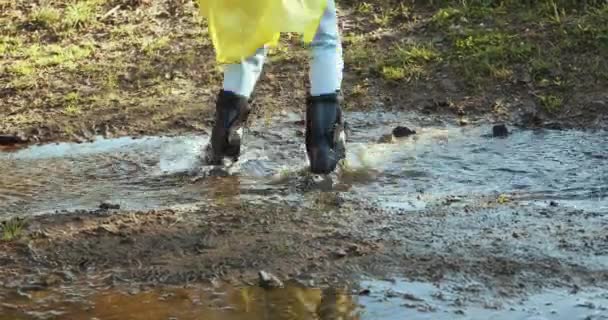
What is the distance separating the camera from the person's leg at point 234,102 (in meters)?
4.54

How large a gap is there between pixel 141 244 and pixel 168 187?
768mm

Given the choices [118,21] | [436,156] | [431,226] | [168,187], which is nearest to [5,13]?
[118,21]

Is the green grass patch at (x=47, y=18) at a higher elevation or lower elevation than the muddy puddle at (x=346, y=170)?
higher

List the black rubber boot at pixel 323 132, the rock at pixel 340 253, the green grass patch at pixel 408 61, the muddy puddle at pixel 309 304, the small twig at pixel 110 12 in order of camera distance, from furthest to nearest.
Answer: the small twig at pixel 110 12 → the green grass patch at pixel 408 61 → the black rubber boot at pixel 323 132 → the rock at pixel 340 253 → the muddy puddle at pixel 309 304

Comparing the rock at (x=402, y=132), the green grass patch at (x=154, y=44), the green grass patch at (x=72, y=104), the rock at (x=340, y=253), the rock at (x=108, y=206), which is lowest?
the rock at (x=340, y=253)

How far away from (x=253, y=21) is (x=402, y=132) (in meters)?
1.38

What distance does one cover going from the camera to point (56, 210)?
4.30 m

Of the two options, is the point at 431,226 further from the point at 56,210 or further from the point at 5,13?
the point at 5,13

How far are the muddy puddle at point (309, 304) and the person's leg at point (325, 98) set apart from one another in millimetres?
1153

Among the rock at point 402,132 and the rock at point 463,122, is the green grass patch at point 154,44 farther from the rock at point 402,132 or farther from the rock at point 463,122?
the rock at point 463,122

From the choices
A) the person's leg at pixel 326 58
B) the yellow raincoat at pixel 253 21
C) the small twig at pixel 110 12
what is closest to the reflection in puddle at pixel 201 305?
the yellow raincoat at pixel 253 21

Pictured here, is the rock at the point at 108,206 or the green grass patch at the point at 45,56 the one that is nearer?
the rock at the point at 108,206

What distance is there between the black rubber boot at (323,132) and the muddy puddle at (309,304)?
3.77 ft

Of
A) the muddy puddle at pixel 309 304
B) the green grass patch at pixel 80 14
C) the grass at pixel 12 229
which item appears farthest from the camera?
the green grass patch at pixel 80 14
